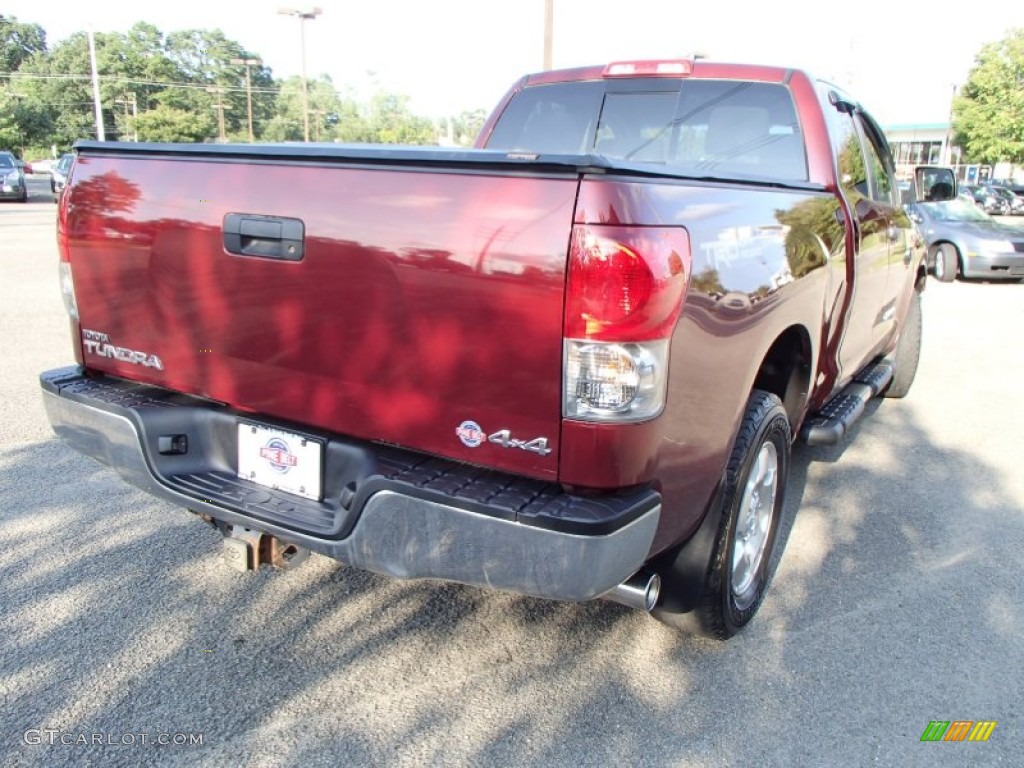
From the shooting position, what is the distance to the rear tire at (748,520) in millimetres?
2619

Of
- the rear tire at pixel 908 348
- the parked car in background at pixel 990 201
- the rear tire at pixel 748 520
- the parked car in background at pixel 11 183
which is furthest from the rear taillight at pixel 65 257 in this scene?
the parked car in background at pixel 990 201

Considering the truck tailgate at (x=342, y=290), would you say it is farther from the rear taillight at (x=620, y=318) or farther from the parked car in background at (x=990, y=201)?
the parked car in background at (x=990, y=201)

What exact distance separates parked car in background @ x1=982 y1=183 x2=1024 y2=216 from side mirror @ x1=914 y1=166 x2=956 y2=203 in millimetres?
35163

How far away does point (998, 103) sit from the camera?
38.0m

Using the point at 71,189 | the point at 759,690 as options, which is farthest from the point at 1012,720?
the point at 71,189

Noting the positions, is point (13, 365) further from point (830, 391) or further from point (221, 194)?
point (830, 391)

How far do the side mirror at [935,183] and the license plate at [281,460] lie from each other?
4.59 meters

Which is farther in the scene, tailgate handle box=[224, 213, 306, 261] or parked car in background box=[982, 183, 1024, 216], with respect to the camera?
parked car in background box=[982, 183, 1024, 216]

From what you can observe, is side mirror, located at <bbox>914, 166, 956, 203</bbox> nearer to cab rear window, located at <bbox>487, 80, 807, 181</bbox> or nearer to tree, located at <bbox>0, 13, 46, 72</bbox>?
cab rear window, located at <bbox>487, 80, 807, 181</bbox>

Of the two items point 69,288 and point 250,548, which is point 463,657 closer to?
point 250,548

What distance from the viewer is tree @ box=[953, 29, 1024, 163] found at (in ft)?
121

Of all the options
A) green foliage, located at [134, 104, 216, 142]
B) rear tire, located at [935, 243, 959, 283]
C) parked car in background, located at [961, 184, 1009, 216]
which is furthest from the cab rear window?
green foliage, located at [134, 104, 216, 142]

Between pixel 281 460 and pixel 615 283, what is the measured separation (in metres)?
1.20

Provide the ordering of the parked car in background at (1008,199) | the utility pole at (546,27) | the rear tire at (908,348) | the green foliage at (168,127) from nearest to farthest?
the rear tire at (908,348)
the utility pole at (546,27)
the parked car in background at (1008,199)
the green foliage at (168,127)
